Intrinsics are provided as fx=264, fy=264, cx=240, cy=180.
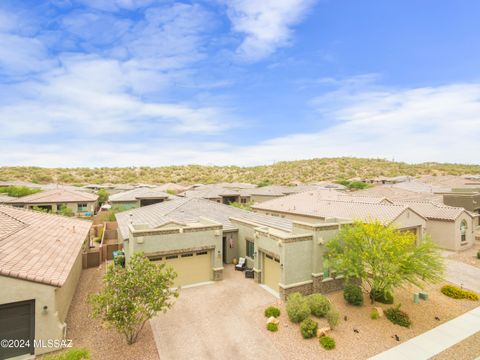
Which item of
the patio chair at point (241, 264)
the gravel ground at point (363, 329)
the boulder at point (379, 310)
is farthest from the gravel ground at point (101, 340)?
the boulder at point (379, 310)

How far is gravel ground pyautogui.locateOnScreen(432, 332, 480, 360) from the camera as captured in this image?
11.7 metres

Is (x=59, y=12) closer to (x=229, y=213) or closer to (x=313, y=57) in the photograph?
(x=229, y=213)

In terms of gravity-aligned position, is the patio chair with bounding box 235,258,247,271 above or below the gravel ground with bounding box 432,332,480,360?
above

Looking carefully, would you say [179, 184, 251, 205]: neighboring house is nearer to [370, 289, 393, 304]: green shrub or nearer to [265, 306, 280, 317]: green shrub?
[265, 306, 280, 317]: green shrub

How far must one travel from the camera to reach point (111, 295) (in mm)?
11578

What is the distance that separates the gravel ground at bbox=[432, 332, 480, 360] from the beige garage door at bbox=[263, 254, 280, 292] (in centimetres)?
870

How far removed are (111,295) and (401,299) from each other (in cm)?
1741

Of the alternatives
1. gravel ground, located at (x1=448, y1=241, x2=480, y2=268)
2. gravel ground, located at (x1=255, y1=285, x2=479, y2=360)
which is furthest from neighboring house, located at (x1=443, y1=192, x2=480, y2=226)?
gravel ground, located at (x1=255, y1=285, x2=479, y2=360)

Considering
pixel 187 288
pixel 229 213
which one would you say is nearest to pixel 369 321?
pixel 187 288

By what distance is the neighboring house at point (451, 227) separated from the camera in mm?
28328

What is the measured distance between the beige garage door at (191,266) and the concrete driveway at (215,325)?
0.80 meters

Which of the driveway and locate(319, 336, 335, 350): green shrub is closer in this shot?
locate(319, 336, 335, 350): green shrub

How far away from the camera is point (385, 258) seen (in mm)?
14883

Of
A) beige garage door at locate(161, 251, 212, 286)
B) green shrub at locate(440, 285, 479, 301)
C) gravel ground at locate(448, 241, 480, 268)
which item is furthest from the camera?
gravel ground at locate(448, 241, 480, 268)
